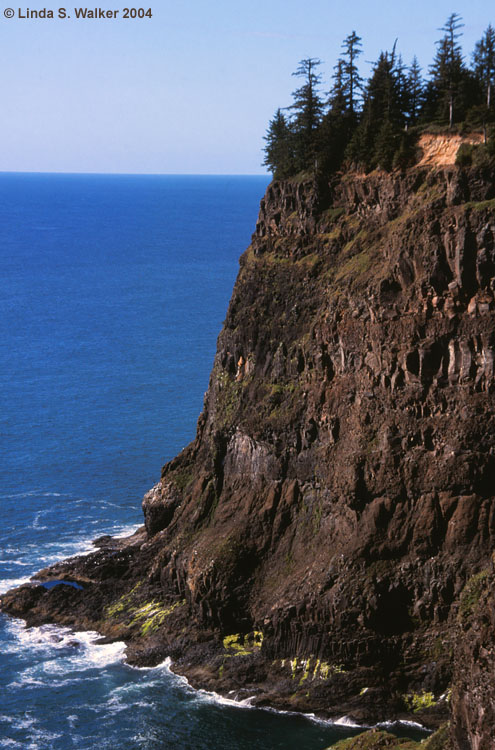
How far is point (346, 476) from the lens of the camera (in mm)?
85125

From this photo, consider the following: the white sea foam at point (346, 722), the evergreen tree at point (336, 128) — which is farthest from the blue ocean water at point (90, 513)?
the evergreen tree at point (336, 128)

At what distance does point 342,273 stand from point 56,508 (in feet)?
157

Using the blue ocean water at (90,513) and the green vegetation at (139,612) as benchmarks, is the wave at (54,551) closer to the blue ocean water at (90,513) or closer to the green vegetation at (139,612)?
the blue ocean water at (90,513)

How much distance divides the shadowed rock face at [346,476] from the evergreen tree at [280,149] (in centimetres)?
442

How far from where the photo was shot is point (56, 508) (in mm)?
A: 120188

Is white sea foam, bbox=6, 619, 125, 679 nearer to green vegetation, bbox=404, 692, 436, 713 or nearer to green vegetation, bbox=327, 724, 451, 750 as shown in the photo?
green vegetation, bbox=404, 692, 436, 713

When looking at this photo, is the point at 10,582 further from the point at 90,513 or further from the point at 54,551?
the point at 90,513

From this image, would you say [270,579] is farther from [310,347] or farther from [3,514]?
[3,514]

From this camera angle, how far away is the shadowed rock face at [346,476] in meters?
79.9

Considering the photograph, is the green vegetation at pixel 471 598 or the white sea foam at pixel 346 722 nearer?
the green vegetation at pixel 471 598

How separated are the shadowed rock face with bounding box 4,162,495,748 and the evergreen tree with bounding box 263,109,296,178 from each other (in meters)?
4.42

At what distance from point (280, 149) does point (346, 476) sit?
37.7 m

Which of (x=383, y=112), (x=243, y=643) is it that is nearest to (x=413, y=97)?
(x=383, y=112)

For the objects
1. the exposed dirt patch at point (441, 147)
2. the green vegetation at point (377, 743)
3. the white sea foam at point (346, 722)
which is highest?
the exposed dirt patch at point (441, 147)
